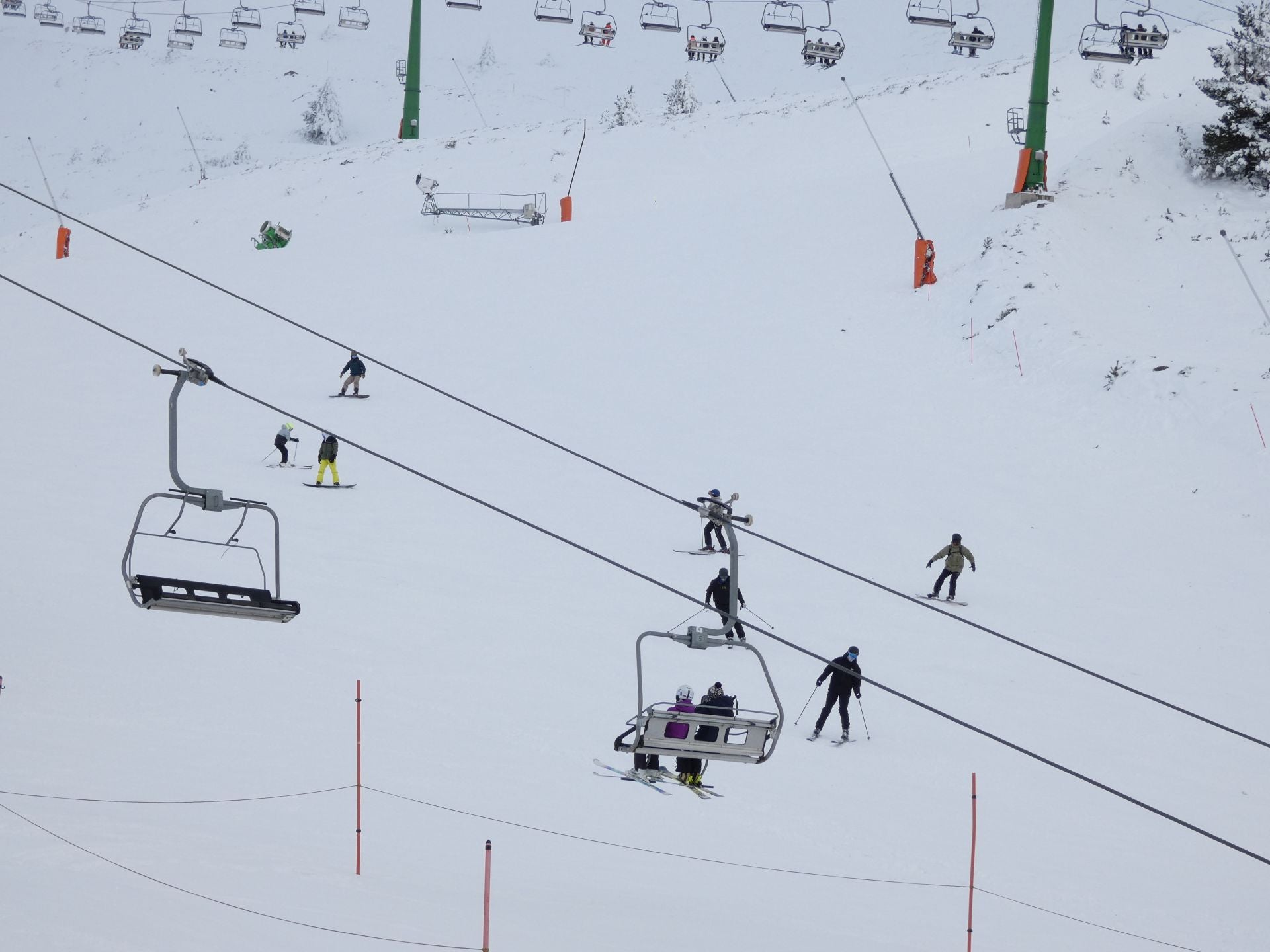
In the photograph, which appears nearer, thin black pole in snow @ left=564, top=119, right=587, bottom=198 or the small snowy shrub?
thin black pole in snow @ left=564, top=119, right=587, bottom=198

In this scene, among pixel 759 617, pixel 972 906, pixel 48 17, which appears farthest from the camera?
pixel 48 17

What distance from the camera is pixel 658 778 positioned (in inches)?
484

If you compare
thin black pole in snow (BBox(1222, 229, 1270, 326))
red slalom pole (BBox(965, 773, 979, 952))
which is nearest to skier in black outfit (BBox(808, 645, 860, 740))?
red slalom pole (BBox(965, 773, 979, 952))

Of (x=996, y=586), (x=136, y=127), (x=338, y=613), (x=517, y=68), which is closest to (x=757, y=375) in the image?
(x=996, y=586)

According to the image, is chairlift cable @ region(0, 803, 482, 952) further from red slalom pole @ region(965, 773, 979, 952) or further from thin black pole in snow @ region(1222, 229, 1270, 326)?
thin black pole in snow @ region(1222, 229, 1270, 326)

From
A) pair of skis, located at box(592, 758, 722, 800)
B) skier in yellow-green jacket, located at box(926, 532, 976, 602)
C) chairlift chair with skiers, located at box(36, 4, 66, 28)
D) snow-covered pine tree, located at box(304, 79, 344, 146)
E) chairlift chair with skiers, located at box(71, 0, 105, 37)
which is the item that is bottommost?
pair of skis, located at box(592, 758, 722, 800)

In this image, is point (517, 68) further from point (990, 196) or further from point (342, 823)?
point (342, 823)

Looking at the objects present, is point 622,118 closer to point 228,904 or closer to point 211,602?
point 211,602

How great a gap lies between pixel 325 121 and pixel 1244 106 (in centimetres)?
5801

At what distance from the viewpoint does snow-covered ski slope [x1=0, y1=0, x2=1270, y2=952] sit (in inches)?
446

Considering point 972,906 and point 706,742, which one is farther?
point 972,906

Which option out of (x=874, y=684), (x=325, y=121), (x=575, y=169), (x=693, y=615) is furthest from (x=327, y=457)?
(x=325, y=121)

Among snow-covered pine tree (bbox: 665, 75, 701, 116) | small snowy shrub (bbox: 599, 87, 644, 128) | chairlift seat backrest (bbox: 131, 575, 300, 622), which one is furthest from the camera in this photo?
snow-covered pine tree (bbox: 665, 75, 701, 116)

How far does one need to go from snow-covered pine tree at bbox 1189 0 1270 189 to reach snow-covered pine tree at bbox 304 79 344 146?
183 feet
